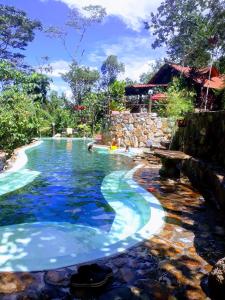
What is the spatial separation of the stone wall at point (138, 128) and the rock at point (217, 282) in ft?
58.4

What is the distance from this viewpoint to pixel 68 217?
7.18 meters

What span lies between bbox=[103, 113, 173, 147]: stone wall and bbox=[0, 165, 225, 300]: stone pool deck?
620 inches

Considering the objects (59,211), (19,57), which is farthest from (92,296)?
(19,57)

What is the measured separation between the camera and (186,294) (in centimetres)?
358

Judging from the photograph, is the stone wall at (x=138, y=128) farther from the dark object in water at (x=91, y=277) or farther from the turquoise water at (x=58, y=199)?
the dark object in water at (x=91, y=277)

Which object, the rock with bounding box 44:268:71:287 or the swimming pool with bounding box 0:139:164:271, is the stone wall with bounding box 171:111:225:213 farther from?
the rock with bounding box 44:268:71:287

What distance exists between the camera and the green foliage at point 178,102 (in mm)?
20953

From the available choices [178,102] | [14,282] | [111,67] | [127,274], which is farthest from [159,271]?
[111,67]

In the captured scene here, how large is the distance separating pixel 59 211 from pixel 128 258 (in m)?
3.41

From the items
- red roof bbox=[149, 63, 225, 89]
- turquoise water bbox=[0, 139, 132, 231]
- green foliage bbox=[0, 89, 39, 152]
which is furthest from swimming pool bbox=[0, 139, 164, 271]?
red roof bbox=[149, 63, 225, 89]

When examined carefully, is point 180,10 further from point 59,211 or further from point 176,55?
point 59,211

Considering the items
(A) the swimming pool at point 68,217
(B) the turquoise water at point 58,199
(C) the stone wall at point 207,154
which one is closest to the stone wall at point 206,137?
(C) the stone wall at point 207,154

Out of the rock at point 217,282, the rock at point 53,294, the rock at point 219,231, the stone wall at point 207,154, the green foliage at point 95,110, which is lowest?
the rock at point 53,294

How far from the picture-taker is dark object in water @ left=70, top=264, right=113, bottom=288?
11.9ft
